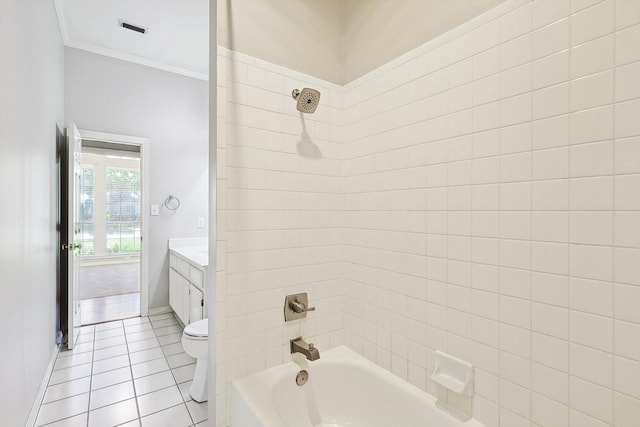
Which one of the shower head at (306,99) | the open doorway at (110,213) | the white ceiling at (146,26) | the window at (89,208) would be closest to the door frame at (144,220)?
the white ceiling at (146,26)

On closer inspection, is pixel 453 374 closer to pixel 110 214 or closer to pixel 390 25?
pixel 390 25

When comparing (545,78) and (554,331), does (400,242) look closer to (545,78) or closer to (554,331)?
(554,331)

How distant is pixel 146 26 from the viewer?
9.87 ft

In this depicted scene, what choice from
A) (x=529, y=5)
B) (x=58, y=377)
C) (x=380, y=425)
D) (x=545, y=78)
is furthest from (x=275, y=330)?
(x=58, y=377)

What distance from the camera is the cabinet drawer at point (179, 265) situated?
3.04 metres

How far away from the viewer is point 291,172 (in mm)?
1630

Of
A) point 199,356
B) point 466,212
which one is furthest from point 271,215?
point 199,356

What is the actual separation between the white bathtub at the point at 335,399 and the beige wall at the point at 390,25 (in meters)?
1.57

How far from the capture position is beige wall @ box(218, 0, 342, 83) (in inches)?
57.4

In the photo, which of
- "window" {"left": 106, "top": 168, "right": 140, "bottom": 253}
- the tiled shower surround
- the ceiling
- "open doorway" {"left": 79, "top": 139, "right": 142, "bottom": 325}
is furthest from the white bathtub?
"window" {"left": 106, "top": 168, "right": 140, "bottom": 253}

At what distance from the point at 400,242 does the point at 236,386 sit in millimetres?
1002

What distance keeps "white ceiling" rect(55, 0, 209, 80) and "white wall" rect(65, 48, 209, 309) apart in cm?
15

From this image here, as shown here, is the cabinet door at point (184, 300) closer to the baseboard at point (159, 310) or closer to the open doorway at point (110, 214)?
the baseboard at point (159, 310)

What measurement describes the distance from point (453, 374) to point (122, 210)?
26.0ft
